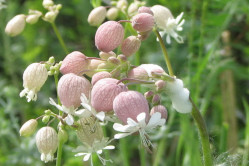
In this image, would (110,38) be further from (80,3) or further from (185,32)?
(80,3)

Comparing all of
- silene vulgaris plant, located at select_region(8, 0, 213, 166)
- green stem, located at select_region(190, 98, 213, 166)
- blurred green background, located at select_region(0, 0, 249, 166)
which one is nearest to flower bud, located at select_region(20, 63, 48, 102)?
silene vulgaris plant, located at select_region(8, 0, 213, 166)

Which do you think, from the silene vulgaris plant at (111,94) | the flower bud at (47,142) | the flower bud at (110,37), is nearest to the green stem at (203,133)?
the silene vulgaris plant at (111,94)

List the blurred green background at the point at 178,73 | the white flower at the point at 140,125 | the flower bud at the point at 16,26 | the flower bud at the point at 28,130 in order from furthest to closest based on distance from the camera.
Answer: the blurred green background at the point at 178,73 < the flower bud at the point at 16,26 < the flower bud at the point at 28,130 < the white flower at the point at 140,125

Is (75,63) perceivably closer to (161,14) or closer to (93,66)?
(93,66)

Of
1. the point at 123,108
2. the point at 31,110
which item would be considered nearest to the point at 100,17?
the point at 123,108

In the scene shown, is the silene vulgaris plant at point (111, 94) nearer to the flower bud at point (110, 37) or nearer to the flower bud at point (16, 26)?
the flower bud at point (110, 37)

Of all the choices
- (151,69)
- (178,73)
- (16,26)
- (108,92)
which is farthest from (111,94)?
(178,73)

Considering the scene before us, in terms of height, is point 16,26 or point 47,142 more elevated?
point 16,26
